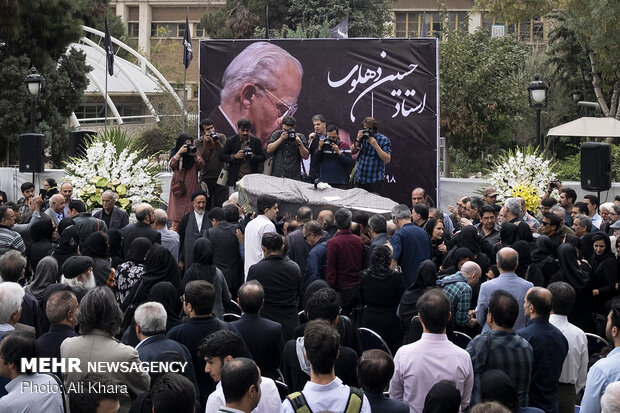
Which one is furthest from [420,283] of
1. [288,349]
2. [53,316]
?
[53,316]

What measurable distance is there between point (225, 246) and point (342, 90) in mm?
7233

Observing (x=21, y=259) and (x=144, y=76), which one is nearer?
(x=21, y=259)

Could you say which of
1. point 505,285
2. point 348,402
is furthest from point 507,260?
point 348,402

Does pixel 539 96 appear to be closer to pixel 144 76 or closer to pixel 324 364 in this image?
pixel 324 364

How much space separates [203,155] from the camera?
13352 millimetres

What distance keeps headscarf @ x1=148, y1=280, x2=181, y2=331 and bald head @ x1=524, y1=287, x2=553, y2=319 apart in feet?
8.26

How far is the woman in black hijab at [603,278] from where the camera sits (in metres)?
8.88

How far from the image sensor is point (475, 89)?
104 ft

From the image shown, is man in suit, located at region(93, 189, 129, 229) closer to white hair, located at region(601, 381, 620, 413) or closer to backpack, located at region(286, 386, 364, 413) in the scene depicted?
backpack, located at region(286, 386, 364, 413)

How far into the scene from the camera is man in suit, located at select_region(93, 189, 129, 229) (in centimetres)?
1092

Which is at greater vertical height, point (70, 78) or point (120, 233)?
point (70, 78)

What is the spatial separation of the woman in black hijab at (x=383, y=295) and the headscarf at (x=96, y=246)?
2.24 meters

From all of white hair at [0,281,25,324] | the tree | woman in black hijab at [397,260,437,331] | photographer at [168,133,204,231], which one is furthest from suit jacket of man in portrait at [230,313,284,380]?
the tree

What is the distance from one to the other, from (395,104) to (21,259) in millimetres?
9890
